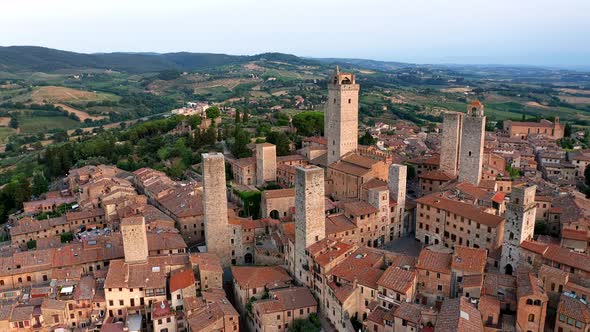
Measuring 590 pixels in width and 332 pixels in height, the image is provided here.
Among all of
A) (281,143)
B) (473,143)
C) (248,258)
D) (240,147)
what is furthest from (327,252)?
(240,147)

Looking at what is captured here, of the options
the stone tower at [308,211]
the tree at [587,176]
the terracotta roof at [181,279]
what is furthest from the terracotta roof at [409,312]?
the tree at [587,176]

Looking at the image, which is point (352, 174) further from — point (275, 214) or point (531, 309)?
point (531, 309)

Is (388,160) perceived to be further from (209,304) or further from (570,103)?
(570,103)

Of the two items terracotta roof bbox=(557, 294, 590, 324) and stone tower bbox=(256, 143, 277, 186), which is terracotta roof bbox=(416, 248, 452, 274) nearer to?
terracotta roof bbox=(557, 294, 590, 324)

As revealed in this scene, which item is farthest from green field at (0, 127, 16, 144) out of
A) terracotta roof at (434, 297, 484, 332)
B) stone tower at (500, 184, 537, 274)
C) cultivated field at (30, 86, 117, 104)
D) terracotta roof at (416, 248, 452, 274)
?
terracotta roof at (434, 297, 484, 332)

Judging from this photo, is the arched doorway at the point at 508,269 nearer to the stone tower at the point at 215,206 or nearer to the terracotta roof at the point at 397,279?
the terracotta roof at the point at 397,279
